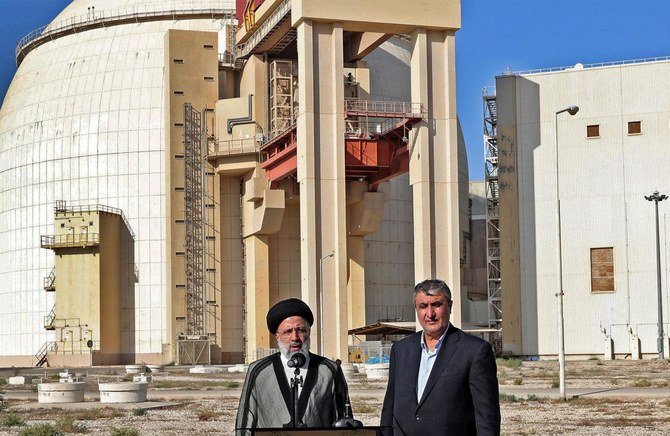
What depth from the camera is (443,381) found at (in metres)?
7.93

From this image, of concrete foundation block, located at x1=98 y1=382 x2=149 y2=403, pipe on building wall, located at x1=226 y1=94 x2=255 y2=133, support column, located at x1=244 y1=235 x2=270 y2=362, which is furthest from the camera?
pipe on building wall, located at x1=226 y1=94 x2=255 y2=133

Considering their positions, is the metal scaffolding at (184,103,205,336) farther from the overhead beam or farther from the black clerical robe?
the black clerical robe

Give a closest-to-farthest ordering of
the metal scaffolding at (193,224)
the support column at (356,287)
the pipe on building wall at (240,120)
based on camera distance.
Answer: the support column at (356,287)
the pipe on building wall at (240,120)
the metal scaffolding at (193,224)

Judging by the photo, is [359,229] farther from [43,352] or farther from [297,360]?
[297,360]

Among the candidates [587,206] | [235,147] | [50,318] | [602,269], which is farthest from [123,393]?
[50,318]

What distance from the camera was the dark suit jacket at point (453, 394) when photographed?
784 cm

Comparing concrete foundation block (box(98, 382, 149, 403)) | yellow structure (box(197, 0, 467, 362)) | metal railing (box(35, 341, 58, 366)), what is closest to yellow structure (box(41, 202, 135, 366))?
metal railing (box(35, 341, 58, 366))

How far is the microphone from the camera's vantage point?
23.3 feet

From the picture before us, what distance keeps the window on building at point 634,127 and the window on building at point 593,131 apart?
1686 millimetres

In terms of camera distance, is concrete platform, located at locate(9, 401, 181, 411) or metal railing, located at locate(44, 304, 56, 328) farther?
metal railing, located at locate(44, 304, 56, 328)

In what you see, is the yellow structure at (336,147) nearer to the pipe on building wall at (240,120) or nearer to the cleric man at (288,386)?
the pipe on building wall at (240,120)

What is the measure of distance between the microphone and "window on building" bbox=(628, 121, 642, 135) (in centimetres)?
6397

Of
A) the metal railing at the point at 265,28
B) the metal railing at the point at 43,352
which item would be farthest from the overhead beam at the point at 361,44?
the metal railing at the point at 43,352

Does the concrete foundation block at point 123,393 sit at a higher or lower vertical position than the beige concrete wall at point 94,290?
lower
